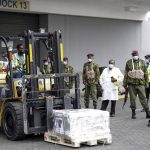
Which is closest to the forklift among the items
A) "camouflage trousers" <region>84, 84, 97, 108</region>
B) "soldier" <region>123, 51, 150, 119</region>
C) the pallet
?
the pallet

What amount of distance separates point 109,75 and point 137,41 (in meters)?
10.6

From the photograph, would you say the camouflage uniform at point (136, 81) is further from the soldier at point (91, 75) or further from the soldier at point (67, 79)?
the soldier at point (67, 79)

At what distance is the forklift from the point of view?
31.8ft

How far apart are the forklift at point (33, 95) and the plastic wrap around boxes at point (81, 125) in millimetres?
420

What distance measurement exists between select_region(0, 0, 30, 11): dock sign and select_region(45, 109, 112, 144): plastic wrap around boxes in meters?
9.05

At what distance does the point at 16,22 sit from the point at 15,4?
54.9 inches

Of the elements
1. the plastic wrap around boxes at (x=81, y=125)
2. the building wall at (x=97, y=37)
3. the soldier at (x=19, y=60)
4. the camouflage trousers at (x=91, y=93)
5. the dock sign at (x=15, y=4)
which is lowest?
the plastic wrap around boxes at (x=81, y=125)

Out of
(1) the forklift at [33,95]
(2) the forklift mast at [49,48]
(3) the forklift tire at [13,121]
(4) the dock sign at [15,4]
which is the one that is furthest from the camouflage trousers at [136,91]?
(4) the dock sign at [15,4]

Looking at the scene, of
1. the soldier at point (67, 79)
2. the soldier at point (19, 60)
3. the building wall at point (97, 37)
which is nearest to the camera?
the soldier at point (19, 60)

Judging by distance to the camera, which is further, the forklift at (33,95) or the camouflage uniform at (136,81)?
the camouflage uniform at (136,81)

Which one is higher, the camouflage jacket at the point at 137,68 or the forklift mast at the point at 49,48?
the forklift mast at the point at 49,48

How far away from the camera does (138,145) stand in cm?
932

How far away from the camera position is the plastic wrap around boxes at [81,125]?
8930 millimetres

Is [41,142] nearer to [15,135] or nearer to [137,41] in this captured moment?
[15,135]
